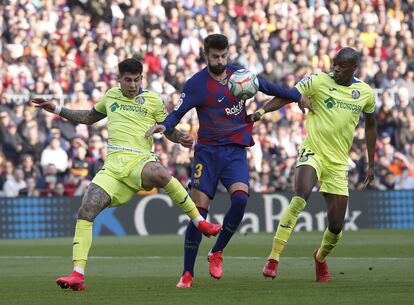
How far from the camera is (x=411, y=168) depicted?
29.2 m

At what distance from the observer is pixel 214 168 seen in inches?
521

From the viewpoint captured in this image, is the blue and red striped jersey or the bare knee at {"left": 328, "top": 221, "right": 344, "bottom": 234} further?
the bare knee at {"left": 328, "top": 221, "right": 344, "bottom": 234}

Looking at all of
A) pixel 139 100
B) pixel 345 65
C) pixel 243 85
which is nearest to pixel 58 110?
pixel 139 100

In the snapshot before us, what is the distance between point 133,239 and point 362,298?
13.7 meters

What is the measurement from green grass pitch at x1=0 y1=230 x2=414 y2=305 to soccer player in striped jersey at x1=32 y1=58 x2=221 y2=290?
2.19ft

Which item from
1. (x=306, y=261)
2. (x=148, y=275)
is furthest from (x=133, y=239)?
(x=148, y=275)

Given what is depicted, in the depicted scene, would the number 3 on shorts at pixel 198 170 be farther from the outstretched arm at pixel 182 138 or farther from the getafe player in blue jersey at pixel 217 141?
the outstretched arm at pixel 182 138

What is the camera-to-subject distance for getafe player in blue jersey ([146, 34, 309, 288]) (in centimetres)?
1303

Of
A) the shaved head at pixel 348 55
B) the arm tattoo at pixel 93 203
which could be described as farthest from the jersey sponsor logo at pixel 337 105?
the arm tattoo at pixel 93 203

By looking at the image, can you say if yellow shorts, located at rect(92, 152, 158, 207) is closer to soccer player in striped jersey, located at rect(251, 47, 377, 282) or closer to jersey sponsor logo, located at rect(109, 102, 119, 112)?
jersey sponsor logo, located at rect(109, 102, 119, 112)

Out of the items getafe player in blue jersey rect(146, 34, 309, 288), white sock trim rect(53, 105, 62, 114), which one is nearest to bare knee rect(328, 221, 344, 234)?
getafe player in blue jersey rect(146, 34, 309, 288)

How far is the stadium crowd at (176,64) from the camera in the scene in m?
25.9

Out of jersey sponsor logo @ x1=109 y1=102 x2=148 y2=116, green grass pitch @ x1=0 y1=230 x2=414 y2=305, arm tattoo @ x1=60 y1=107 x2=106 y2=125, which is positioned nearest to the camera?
green grass pitch @ x1=0 y1=230 x2=414 y2=305

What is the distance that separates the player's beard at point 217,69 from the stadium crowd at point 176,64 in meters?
12.7
